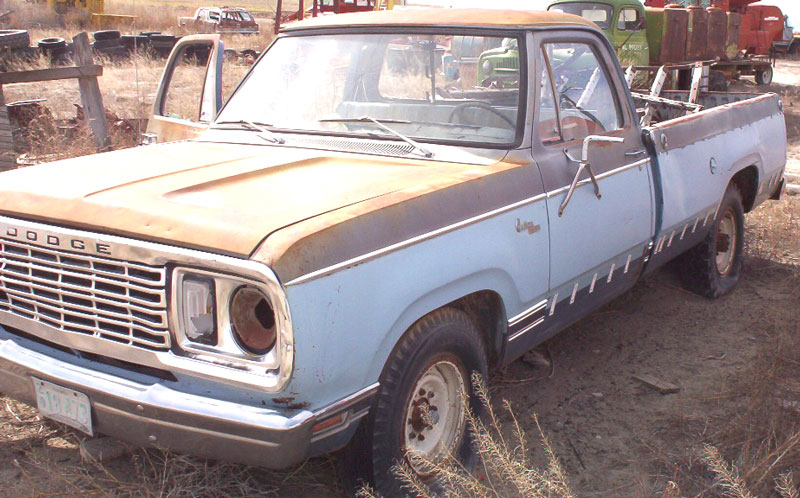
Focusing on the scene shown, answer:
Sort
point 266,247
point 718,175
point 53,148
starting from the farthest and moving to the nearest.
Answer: point 53,148 < point 718,175 < point 266,247

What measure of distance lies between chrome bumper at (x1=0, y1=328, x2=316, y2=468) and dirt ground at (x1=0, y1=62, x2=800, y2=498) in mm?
450

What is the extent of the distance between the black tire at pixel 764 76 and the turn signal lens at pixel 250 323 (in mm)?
21733

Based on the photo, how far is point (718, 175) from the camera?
16.8ft

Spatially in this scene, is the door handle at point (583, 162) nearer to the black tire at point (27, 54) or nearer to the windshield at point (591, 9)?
the windshield at point (591, 9)

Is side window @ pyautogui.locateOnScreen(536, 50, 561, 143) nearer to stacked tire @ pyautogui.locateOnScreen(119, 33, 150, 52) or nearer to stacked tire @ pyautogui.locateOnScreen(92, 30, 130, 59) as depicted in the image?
stacked tire @ pyautogui.locateOnScreen(92, 30, 130, 59)

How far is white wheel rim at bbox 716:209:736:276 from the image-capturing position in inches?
223

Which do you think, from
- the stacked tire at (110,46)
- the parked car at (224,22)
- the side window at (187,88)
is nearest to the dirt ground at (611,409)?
the side window at (187,88)

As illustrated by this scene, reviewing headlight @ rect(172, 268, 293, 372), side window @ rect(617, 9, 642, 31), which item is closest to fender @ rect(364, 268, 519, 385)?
headlight @ rect(172, 268, 293, 372)

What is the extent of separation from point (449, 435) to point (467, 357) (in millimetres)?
333

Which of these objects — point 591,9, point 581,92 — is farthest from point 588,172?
point 591,9

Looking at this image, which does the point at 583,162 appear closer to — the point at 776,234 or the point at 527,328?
the point at 527,328

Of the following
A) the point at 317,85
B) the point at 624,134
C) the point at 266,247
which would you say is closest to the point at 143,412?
the point at 266,247

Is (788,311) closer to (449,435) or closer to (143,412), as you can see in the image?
(449,435)

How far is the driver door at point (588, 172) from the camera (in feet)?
12.1
